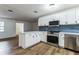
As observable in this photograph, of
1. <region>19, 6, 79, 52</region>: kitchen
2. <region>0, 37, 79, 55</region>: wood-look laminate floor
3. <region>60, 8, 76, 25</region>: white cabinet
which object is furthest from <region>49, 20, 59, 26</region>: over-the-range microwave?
<region>0, 37, 79, 55</region>: wood-look laminate floor

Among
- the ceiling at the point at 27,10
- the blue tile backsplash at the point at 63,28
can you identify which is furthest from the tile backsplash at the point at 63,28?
the ceiling at the point at 27,10

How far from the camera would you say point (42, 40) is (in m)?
1.95

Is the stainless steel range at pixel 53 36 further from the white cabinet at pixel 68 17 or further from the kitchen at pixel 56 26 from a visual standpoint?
the white cabinet at pixel 68 17

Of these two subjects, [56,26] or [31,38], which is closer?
[56,26]

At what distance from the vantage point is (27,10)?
1679 mm

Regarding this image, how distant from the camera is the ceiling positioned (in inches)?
61.3

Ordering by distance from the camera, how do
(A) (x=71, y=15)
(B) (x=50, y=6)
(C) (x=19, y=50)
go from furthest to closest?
(A) (x=71, y=15) → (C) (x=19, y=50) → (B) (x=50, y=6)

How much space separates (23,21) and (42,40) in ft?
2.14

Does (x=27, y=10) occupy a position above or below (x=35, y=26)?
above

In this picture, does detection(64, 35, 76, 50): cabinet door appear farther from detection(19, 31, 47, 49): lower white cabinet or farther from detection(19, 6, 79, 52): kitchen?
detection(19, 31, 47, 49): lower white cabinet

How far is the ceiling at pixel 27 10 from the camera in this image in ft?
5.11

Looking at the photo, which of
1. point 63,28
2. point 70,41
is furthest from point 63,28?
point 70,41

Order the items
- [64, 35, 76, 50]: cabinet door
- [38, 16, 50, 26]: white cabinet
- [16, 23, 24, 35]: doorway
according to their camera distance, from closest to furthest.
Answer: [16, 23, 24, 35]: doorway, [38, 16, 50, 26]: white cabinet, [64, 35, 76, 50]: cabinet door

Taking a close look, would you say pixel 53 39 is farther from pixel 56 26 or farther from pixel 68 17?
pixel 68 17
